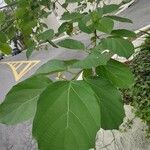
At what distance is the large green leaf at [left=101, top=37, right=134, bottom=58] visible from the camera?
3.02 feet

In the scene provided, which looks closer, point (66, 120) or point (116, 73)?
point (66, 120)

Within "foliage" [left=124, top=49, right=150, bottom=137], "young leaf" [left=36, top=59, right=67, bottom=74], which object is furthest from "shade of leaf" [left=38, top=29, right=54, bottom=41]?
"foliage" [left=124, top=49, right=150, bottom=137]

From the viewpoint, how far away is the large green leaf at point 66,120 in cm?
56

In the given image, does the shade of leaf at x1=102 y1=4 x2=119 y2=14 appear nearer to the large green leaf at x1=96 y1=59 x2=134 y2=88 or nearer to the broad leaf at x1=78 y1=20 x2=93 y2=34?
the broad leaf at x1=78 y1=20 x2=93 y2=34

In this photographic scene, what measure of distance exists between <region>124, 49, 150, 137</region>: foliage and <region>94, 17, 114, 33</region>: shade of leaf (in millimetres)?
2602

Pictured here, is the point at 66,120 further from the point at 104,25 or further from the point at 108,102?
the point at 104,25

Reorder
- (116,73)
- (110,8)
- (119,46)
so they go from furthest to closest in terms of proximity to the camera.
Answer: (110,8) < (119,46) < (116,73)

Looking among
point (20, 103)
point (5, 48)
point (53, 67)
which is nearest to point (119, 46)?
point (53, 67)

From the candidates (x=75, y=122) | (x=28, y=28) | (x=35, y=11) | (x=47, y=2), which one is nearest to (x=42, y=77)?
(x=75, y=122)

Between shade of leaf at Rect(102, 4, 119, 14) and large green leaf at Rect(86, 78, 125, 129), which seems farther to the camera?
shade of leaf at Rect(102, 4, 119, 14)

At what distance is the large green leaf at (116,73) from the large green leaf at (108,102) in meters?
0.04

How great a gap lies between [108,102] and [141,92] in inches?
132

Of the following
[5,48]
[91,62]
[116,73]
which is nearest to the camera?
[91,62]

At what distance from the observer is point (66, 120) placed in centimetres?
57
